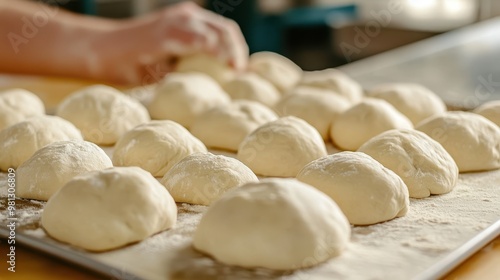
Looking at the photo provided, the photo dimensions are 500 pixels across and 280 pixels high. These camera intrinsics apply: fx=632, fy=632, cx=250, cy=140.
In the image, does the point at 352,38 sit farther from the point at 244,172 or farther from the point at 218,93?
the point at 244,172

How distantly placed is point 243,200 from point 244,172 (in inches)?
10.9

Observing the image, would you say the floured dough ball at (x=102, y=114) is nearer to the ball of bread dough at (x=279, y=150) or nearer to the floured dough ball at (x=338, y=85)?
the ball of bread dough at (x=279, y=150)

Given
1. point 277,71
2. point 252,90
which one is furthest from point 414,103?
point 277,71

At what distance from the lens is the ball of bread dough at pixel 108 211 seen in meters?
1.05

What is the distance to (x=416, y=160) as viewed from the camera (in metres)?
1.39

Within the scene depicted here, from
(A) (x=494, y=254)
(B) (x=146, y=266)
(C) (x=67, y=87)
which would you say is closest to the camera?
(B) (x=146, y=266)

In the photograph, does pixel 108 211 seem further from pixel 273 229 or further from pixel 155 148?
pixel 155 148

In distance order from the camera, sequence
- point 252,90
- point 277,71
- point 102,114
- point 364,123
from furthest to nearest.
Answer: point 277,71
point 252,90
point 102,114
point 364,123

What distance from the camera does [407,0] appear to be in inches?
223

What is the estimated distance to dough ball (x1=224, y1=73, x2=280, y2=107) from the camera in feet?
6.92

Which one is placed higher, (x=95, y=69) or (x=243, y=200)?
(x=243, y=200)

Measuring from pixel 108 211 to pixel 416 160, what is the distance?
0.69 meters

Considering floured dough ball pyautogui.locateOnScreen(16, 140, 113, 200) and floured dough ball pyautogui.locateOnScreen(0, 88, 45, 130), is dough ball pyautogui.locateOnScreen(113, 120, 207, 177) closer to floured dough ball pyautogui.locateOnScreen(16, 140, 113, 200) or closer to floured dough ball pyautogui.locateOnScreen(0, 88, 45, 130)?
floured dough ball pyautogui.locateOnScreen(16, 140, 113, 200)

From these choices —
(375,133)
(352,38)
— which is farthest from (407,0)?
(375,133)
